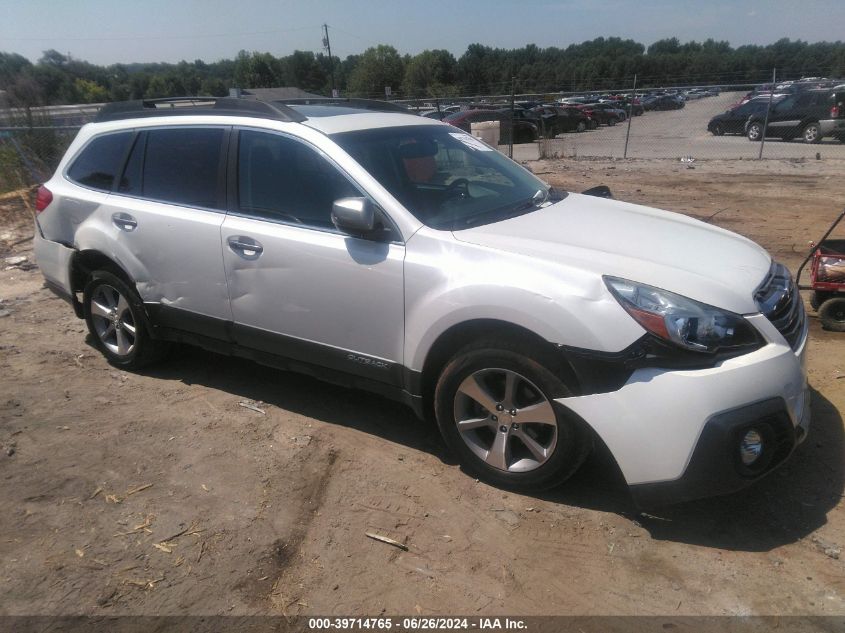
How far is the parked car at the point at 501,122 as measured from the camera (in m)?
18.7

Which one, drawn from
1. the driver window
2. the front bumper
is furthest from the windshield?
the front bumper

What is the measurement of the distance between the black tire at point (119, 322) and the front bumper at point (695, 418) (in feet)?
10.6

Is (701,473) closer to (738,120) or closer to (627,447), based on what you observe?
(627,447)

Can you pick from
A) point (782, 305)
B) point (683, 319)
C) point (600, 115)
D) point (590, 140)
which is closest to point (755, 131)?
point (590, 140)

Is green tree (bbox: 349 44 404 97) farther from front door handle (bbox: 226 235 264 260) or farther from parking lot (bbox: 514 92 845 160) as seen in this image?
front door handle (bbox: 226 235 264 260)

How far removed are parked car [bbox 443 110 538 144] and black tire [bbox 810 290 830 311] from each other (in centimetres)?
1224

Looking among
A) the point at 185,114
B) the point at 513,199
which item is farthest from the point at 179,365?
the point at 513,199

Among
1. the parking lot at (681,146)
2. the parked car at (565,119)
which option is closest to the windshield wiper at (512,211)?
the parking lot at (681,146)

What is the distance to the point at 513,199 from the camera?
12.5 feet

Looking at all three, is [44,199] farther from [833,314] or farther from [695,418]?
[833,314]

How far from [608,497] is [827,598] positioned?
96cm

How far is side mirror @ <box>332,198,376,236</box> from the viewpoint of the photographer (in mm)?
3119

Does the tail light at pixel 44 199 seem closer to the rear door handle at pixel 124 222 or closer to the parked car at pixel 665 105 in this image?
the rear door handle at pixel 124 222

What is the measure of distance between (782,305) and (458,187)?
182cm
